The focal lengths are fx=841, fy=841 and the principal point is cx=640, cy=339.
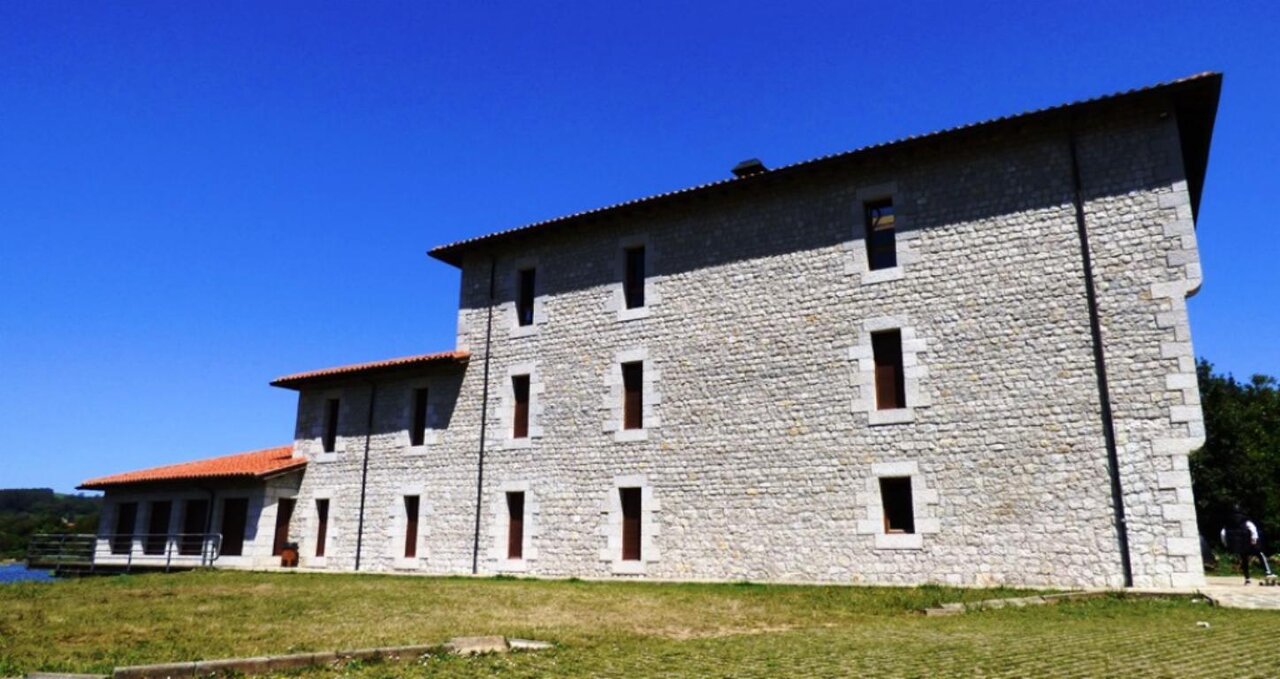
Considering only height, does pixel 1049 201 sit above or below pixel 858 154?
below

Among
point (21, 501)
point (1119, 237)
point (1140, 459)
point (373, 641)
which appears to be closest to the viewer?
point (373, 641)

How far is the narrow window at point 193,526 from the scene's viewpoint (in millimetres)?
23109

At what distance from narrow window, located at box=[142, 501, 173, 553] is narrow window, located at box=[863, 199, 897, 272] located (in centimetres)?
2051

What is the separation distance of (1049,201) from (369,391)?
16464 mm

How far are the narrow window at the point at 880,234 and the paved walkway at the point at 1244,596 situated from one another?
23.4ft

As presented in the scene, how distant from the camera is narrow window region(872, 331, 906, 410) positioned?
14.9m

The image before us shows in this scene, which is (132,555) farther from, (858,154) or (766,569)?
(858,154)

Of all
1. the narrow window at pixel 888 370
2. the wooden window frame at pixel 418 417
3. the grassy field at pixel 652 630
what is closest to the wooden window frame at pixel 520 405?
the wooden window frame at pixel 418 417

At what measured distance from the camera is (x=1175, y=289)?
12.8 m

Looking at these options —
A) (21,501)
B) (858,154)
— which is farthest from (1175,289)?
(21,501)

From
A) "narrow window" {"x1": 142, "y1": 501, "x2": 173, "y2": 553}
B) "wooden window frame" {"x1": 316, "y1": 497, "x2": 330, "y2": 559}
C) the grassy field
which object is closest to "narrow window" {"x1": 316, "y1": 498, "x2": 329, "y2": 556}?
"wooden window frame" {"x1": 316, "y1": 497, "x2": 330, "y2": 559}

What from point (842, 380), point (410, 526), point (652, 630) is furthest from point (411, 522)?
point (652, 630)

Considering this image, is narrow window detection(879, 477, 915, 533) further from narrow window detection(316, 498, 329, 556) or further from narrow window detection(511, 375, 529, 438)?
narrow window detection(316, 498, 329, 556)

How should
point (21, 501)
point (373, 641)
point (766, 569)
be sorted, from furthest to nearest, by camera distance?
point (21, 501), point (766, 569), point (373, 641)
